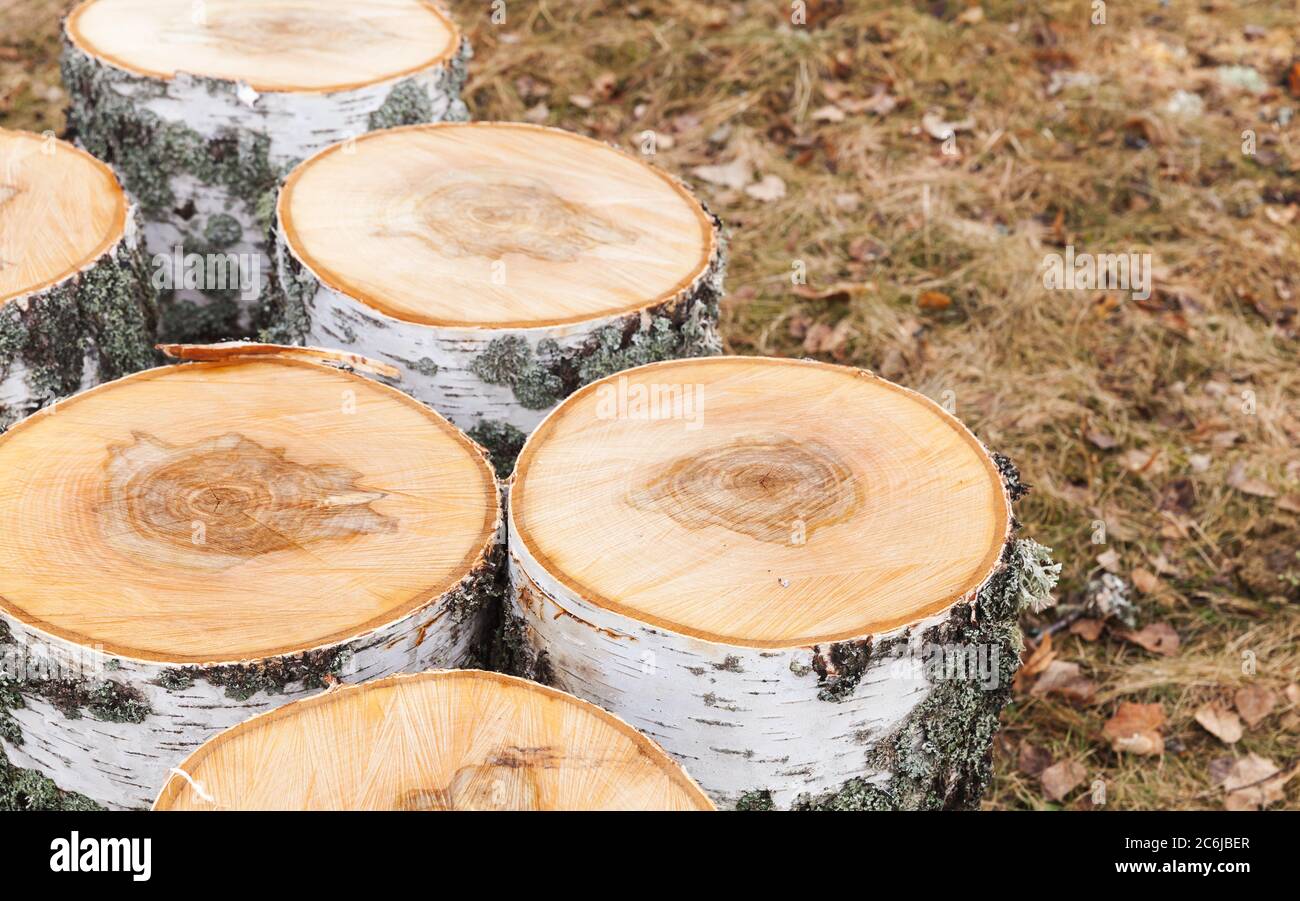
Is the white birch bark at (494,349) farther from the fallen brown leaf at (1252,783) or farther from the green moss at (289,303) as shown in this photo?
the fallen brown leaf at (1252,783)

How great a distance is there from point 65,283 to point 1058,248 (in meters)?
3.95

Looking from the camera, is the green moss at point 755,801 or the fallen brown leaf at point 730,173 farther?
the fallen brown leaf at point 730,173

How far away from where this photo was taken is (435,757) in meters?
2.06

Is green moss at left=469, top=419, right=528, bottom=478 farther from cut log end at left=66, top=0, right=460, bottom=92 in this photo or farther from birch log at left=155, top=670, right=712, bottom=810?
cut log end at left=66, top=0, right=460, bottom=92

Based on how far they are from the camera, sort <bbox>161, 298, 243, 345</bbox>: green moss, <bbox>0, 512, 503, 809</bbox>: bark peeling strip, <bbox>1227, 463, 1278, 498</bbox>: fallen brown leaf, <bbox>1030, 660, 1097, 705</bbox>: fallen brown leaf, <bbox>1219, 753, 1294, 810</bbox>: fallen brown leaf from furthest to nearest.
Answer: <bbox>161, 298, 243, 345</bbox>: green moss → <bbox>1227, 463, 1278, 498</bbox>: fallen brown leaf → <bbox>1030, 660, 1097, 705</bbox>: fallen brown leaf → <bbox>1219, 753, 1294, 810</bbox>: fallen brown leaf → <bbox>0, 512, 503, 809</bbox>: bark peeling strip

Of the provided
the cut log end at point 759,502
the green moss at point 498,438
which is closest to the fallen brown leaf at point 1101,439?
the cut log end at point 759,502

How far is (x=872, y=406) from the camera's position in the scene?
295 cm

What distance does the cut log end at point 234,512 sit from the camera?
2361mm

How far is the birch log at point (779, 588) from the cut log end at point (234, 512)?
22cm

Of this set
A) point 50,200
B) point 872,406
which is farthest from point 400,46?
point 872,406

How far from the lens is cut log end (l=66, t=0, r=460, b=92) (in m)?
3.95

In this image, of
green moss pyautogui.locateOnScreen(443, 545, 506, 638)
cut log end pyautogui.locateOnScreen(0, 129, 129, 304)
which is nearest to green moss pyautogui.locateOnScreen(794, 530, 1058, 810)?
green moss pyautogui.locateOnScreen(443, 545, 506, 638)

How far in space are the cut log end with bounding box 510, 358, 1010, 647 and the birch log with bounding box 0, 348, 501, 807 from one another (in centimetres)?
24
